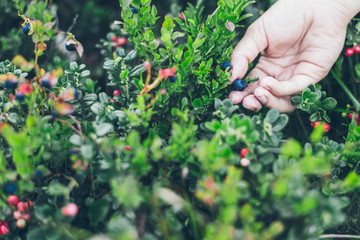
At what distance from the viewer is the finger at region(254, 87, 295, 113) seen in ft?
3.99

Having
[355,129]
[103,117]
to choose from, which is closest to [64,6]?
[103,117]

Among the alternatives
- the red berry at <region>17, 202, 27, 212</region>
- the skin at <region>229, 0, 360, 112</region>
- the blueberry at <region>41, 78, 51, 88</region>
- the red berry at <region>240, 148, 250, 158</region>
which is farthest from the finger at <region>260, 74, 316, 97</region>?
the red berry at <region>17, 202, 27, 212</region>

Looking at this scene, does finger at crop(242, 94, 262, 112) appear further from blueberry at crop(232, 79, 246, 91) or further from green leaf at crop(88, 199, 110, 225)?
green leaf at crop(88, 199, 110, 225)

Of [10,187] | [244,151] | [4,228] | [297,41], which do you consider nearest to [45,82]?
[10,187]

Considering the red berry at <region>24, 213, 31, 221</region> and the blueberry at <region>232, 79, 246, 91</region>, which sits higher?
the blueberry at <region>232, 79, 246, 91</region>

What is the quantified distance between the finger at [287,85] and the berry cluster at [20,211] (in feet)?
2.91

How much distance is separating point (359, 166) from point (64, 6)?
6.69 ft

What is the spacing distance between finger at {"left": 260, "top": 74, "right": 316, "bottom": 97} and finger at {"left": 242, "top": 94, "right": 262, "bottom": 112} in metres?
0.08

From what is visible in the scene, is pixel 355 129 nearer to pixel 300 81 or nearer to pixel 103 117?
pixel 300 81

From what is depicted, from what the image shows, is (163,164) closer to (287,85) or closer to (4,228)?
(4,228)

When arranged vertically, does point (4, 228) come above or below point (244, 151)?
below

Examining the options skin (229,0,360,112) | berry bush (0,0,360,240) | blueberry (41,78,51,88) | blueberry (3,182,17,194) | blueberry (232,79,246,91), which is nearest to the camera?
berry bush (0,0,360,240)

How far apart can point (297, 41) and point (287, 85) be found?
0.32 meters

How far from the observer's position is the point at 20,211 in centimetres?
87
